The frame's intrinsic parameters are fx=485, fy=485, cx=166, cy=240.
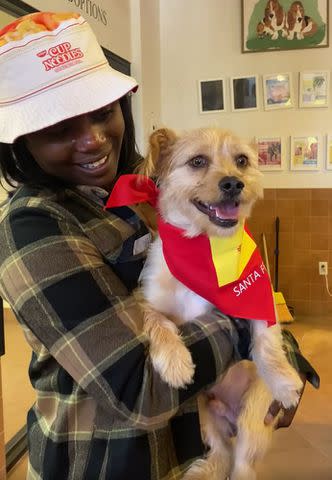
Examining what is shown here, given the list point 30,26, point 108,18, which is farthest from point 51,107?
point 108,18

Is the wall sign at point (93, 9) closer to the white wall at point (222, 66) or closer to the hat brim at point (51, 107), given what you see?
the white wall at point (222, 66)

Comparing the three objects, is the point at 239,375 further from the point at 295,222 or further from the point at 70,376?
the point at 295,222

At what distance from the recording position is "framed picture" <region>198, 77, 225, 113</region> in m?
4.30

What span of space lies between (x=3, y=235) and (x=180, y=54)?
3.93 m

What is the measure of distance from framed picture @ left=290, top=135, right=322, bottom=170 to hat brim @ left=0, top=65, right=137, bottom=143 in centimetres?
353

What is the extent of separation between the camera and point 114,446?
874 millimetres

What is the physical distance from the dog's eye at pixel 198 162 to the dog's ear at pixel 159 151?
67 mm

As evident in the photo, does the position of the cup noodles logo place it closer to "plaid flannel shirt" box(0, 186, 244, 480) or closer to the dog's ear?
"plaid flannel shirt" box(0, 186, 244, 480)

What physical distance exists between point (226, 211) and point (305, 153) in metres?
3.30

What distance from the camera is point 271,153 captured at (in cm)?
426

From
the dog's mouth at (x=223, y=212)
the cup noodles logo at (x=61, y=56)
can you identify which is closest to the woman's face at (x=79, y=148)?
the cup noodles logo at (x=61, y=56)

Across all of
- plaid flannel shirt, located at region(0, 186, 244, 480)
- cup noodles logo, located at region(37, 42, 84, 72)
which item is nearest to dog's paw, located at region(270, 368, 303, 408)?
plaid flannel shirt, located at region(0, 186, 244, 480)

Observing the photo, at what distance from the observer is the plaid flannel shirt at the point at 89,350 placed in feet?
2.60

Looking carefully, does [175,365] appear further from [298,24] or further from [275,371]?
[298,24]
